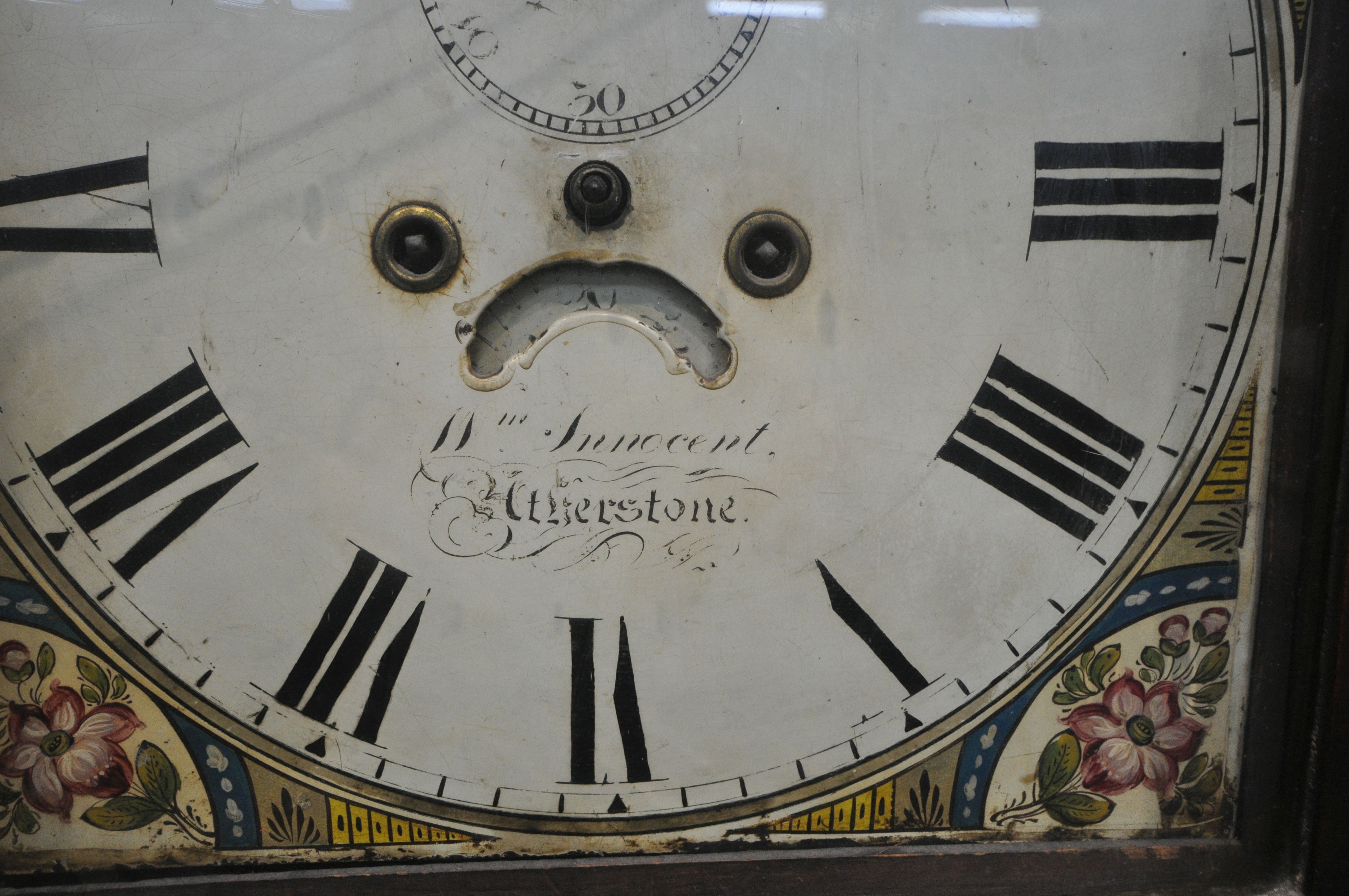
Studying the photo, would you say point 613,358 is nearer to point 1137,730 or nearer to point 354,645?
point 354,645

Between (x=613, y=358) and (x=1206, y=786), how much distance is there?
0.80 meters

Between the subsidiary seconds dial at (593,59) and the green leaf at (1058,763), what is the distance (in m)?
0.76

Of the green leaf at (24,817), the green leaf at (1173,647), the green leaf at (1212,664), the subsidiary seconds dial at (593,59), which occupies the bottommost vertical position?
the green leaf at (24,817)

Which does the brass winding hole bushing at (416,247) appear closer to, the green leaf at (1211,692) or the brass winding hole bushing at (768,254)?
the brass winding hole bushing at (768,254)

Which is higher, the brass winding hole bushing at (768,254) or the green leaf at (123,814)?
the brass winding hole bushing at (768,254)

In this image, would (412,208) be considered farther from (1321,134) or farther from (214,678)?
(1321,134)

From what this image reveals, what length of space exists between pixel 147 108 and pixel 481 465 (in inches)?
18.0

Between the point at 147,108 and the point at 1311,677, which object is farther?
the point at 1311,677

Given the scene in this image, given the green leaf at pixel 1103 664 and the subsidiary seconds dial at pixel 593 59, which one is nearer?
the subsidiary seconds dial at pixel 593 59

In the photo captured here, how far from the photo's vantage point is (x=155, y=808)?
0.92 metres

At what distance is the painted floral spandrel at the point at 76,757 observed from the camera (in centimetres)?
90

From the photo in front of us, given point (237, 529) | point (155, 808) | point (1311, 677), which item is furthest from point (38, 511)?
point (1311, 677)

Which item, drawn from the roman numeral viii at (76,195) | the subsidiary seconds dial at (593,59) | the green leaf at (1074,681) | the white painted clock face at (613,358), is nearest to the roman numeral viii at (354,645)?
the white painted clock face at (613,358)

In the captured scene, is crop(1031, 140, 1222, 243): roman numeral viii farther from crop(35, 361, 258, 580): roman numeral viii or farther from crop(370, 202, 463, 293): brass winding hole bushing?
crop(35, 361, 258, 580): roman numeral viii
